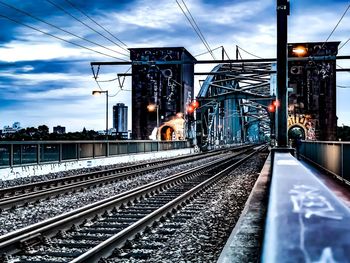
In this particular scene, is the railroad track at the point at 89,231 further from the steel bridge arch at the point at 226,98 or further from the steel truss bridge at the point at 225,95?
the steel bridge arch at the point at 226,98

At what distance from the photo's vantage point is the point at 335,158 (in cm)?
1698

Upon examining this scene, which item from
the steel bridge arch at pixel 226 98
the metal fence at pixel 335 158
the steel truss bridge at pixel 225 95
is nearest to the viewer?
the metal fence at pixel 335 158

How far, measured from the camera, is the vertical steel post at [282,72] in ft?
60.6

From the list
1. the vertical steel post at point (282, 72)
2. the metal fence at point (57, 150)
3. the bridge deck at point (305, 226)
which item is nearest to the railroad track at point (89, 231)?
the bridge deck at point (305, 226)

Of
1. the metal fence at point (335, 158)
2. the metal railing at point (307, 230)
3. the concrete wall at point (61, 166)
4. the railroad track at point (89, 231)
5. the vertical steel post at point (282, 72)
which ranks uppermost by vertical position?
the vertical steel post at point (282, 72)

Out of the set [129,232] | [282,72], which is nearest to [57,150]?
[282,72]

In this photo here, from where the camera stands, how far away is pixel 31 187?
14.7 meters

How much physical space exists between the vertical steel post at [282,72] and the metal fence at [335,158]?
1.79 metres

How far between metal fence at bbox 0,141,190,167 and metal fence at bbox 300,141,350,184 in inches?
443

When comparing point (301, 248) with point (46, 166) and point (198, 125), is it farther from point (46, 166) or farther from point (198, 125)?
point (198, 125)

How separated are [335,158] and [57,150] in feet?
39.1

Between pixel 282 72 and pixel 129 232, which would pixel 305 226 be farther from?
pixel 282 72

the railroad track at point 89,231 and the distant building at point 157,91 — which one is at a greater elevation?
the distant building at point 157,91

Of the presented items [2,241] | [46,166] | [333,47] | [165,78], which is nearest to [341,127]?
[333,47]
